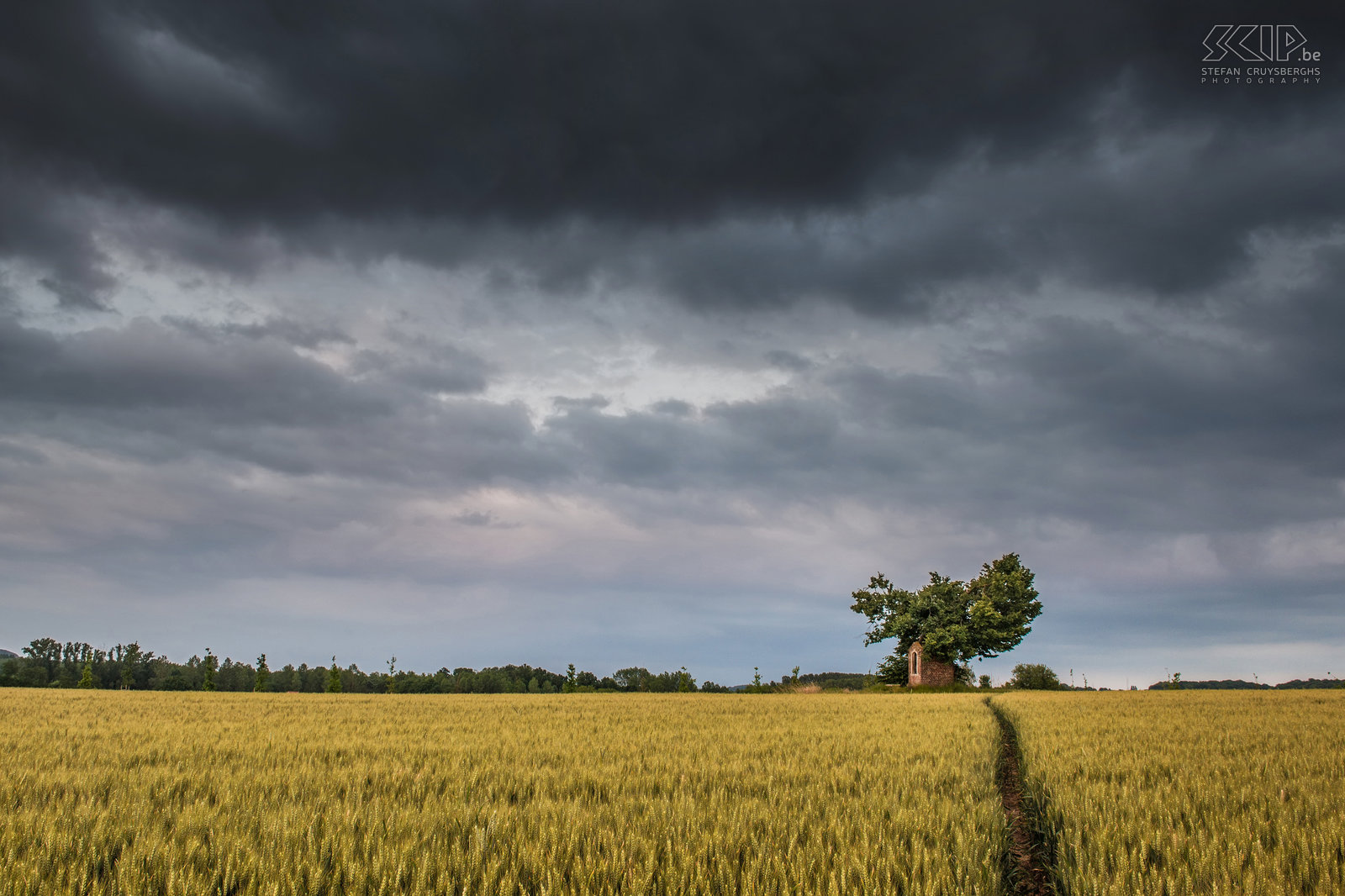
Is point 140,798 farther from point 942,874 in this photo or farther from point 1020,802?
point 1020,802

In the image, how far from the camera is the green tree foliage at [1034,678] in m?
65.6

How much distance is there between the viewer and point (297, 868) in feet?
14.9

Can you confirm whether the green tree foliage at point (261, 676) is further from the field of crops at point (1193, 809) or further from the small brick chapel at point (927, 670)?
the field of crops at point (1193, 809)

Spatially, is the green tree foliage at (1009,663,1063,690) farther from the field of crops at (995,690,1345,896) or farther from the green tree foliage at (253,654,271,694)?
the green tree foliage at (253,654,271,694)

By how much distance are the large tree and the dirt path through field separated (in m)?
47.5

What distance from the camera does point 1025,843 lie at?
332 inches

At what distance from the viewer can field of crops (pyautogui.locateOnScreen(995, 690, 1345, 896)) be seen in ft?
16.4

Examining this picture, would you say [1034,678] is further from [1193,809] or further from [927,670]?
[1193,809]

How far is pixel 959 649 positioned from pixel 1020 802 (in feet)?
172

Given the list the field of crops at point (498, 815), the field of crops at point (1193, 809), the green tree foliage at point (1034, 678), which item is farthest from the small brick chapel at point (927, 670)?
the field of crops at point (498, 815)

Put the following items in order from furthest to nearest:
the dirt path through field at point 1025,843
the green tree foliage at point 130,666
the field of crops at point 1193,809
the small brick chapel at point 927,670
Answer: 1. the green tree foliage at point 130,666
2. the small brick chapel at point 927,670
3. the dirt path through field at point 1025,843
4. the field of crops at point 1193,809

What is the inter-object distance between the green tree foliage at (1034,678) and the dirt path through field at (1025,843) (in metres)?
60.4

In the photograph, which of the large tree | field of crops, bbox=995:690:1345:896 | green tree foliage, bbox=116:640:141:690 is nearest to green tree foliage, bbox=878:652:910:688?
the large tree

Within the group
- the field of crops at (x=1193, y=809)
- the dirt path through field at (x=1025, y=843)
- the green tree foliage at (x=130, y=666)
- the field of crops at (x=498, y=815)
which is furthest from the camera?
the green tree foliage at (x=130, y=666)
